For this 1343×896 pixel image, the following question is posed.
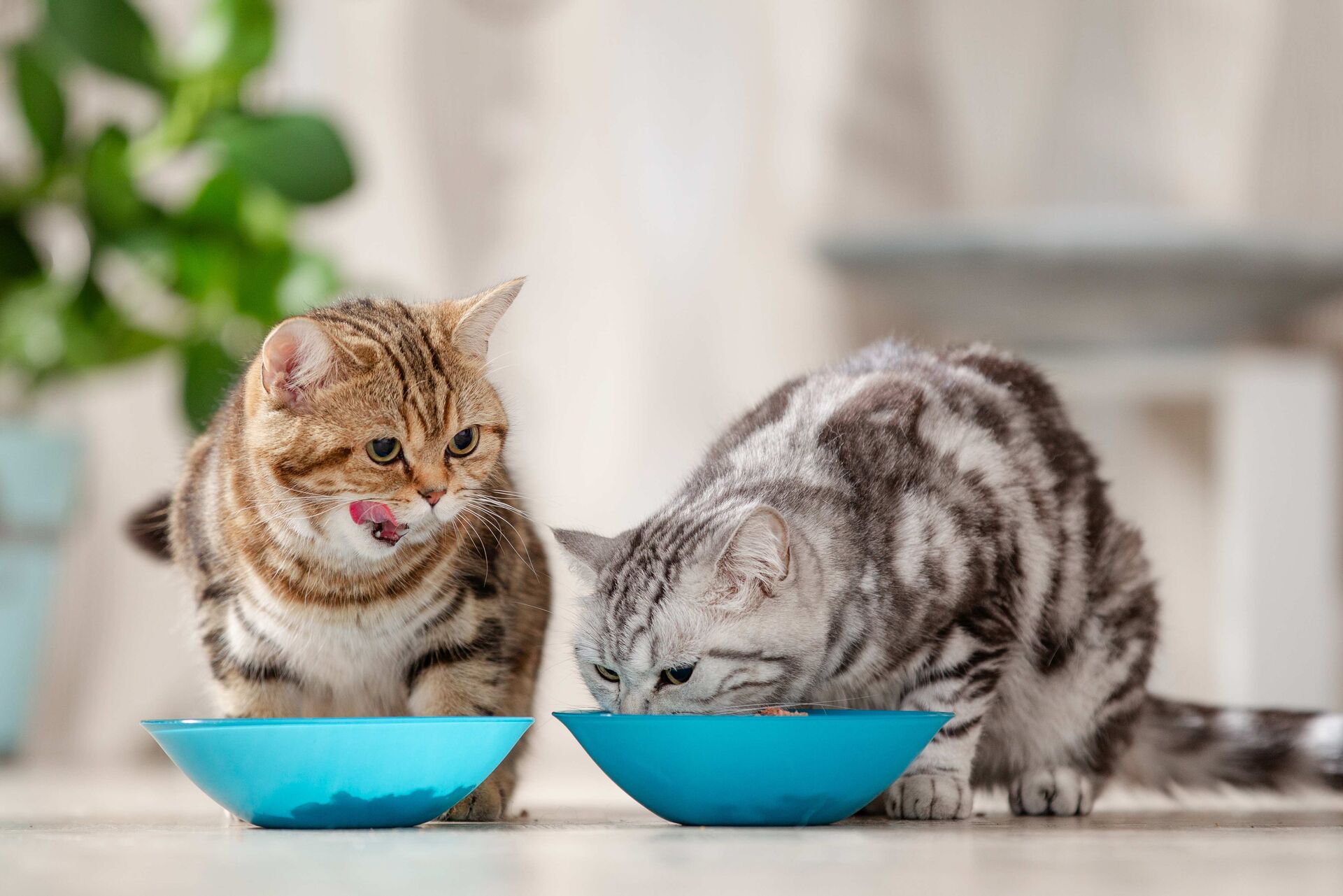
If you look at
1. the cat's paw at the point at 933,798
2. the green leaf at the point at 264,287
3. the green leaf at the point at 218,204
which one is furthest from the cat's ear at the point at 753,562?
the green leaf at the point at 218,204

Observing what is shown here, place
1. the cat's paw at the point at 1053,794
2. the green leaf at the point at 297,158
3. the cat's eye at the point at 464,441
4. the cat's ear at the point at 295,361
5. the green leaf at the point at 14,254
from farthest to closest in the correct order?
the green leaf at the point at 14,254, the green leaf at the point at 297,158, the cat's paw at the point at 1053,794, the cat's eye at the point at 464,441, the cat's ear at the point at 295,361

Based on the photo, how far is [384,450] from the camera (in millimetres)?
1367

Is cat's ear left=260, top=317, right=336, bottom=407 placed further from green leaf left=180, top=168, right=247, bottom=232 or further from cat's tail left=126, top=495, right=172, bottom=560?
green leaf left=180, top=168, right=247, bottom=232

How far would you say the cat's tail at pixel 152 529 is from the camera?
1747 millimetres

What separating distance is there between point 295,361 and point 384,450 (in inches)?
4.6

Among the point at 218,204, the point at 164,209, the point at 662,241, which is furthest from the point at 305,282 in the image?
the point at 662,241

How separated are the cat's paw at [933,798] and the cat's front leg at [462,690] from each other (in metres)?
0.42

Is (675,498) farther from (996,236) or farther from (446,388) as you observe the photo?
(996,236)

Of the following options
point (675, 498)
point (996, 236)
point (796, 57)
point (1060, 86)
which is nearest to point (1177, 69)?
point (1060, 86)

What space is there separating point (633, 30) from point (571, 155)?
1.11 ft

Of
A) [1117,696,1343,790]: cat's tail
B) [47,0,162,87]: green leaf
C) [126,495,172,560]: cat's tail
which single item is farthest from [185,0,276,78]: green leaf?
[1117,696,1343,790]: cat's tail

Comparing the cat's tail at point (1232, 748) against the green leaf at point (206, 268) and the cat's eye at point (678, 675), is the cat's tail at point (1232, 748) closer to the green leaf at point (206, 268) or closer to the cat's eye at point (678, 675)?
the cat's eye at point (678, 675)

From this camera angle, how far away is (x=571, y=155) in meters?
3.57

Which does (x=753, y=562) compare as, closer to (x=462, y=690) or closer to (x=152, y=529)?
(x=462, y=690)
